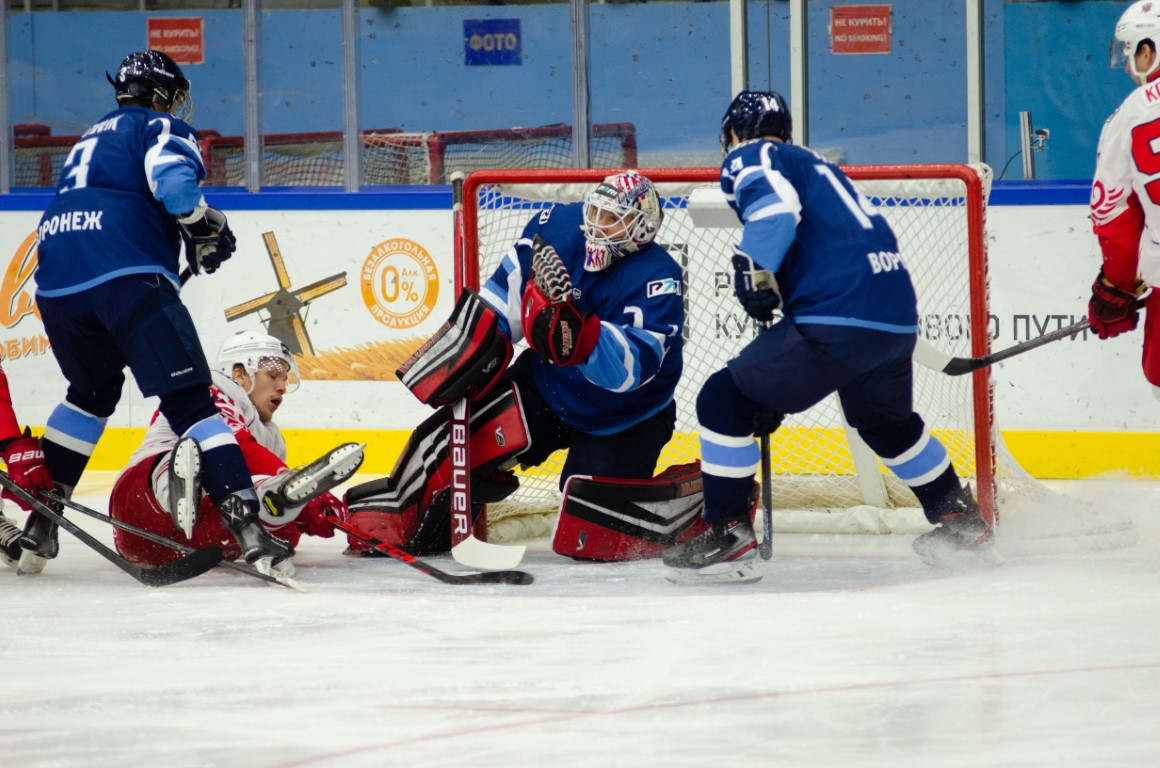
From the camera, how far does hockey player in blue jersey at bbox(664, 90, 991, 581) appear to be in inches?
117

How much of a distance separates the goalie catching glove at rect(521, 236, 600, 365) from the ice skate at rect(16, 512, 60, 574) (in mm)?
1165

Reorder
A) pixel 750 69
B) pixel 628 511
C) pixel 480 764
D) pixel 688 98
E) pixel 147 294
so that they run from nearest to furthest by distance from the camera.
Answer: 1. pixel 480 764
2. pixel 147 294
3. pixel 628 511
4. pixel 750 69
5. pixel 688 98

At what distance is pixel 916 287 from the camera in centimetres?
410

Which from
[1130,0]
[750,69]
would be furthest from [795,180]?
[1130,0]

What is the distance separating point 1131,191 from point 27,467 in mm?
2454

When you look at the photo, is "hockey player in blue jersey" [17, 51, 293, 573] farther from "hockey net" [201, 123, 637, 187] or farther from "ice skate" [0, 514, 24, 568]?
"hockey net" [201, 123, 637, 187]

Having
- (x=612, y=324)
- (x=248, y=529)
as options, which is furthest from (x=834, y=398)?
(x=248, y=529)

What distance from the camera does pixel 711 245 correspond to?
4.38 m

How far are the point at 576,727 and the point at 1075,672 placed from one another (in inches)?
31.2

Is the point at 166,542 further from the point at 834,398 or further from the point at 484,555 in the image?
the point at 834,398

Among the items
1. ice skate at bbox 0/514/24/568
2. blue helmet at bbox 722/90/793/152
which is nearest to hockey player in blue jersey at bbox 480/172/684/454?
blue helmet at bbox 722/90/793/152

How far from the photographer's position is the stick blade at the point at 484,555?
339 centimetres

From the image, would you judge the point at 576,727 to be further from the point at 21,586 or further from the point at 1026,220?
the point at 1026,220

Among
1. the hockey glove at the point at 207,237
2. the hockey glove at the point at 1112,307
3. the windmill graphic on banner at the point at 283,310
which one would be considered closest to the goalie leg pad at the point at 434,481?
the hockey glove at the point at 207,237
